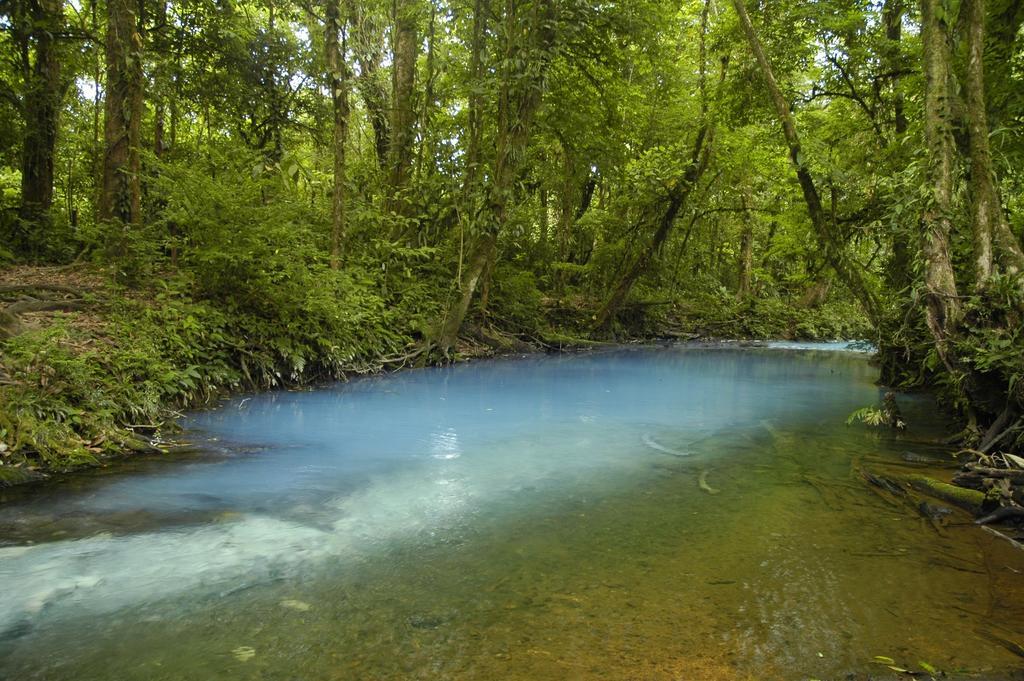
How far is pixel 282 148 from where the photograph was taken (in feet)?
47.8

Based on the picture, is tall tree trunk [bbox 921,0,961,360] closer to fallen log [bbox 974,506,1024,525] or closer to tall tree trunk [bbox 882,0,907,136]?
fallen log [bbox 974,506,1024,525]

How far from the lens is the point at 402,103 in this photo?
14.2 metres

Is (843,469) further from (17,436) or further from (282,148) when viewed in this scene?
(282,148)

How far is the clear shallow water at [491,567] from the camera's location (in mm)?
2859

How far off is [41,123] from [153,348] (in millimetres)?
6392

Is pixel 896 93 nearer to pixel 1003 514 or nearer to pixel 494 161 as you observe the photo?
pixel 494 161

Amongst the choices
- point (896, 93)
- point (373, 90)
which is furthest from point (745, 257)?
point (373, 90)

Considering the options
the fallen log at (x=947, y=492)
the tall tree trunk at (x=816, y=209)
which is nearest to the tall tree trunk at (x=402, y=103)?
the tall tree trunk at (x=816, y=209)

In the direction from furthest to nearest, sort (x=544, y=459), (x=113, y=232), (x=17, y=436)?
(x=113, y=232) → (x=544, y=459) → (x=17, y=436)

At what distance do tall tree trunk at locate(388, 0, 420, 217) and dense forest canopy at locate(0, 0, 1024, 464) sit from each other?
7cm

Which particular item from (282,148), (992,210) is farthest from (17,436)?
(282,148)

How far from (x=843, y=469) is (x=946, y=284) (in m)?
2.12

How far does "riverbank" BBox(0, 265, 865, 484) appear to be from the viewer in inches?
217

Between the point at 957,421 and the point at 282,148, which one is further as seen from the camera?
the point at 282,148
